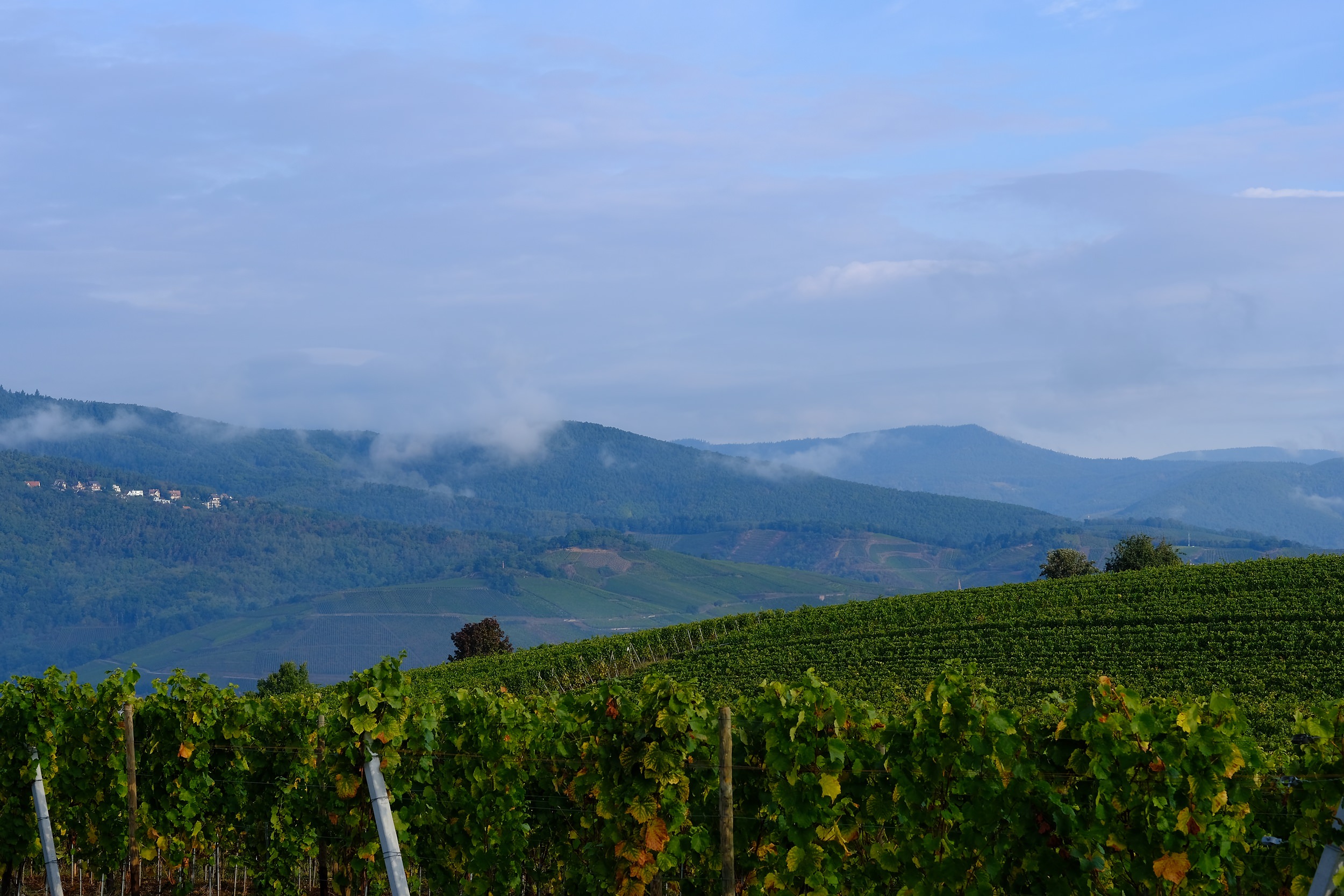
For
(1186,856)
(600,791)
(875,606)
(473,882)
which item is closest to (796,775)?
(600,791)

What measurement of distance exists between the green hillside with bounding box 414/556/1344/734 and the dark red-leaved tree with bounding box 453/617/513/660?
16.0 metres

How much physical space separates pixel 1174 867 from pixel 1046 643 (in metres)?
33.2

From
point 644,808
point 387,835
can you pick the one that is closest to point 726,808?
point 644,808

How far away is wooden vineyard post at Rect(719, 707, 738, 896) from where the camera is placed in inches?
309

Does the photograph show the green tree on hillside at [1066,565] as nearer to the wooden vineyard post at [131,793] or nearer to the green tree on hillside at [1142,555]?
the green tree on hillside at [1142,555]

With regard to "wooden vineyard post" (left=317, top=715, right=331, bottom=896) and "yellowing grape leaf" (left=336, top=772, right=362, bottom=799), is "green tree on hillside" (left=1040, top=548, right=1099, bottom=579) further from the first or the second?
"yellowing grape leaf" (left=336, top=772, right=362, bottom=799)

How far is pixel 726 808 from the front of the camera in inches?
311

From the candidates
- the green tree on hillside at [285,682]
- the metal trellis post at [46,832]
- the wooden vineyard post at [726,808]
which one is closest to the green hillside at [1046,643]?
the metal trellis post at [46,832]

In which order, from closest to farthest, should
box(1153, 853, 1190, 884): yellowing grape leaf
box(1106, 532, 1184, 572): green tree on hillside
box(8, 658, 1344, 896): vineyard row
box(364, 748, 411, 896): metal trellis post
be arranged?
box(1153, 853, 1190, 884): yellowing grape leaf, box(8, 658, 1344, 896): vineyard row, box(364, 748, 411, 896): metal trellis post, box(1106, 532, 1184, 572): green tree on hillside

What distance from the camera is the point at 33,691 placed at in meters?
12.1

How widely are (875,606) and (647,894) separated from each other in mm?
42925

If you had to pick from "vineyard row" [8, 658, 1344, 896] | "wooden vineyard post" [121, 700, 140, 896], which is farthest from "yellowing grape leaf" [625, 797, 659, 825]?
"wooden vineyard post" [121, 700, 140, 896]

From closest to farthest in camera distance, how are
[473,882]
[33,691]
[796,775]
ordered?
[796,775] → [473,882] → [33,691]

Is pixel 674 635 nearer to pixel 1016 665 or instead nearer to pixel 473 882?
pixel 1016 665
